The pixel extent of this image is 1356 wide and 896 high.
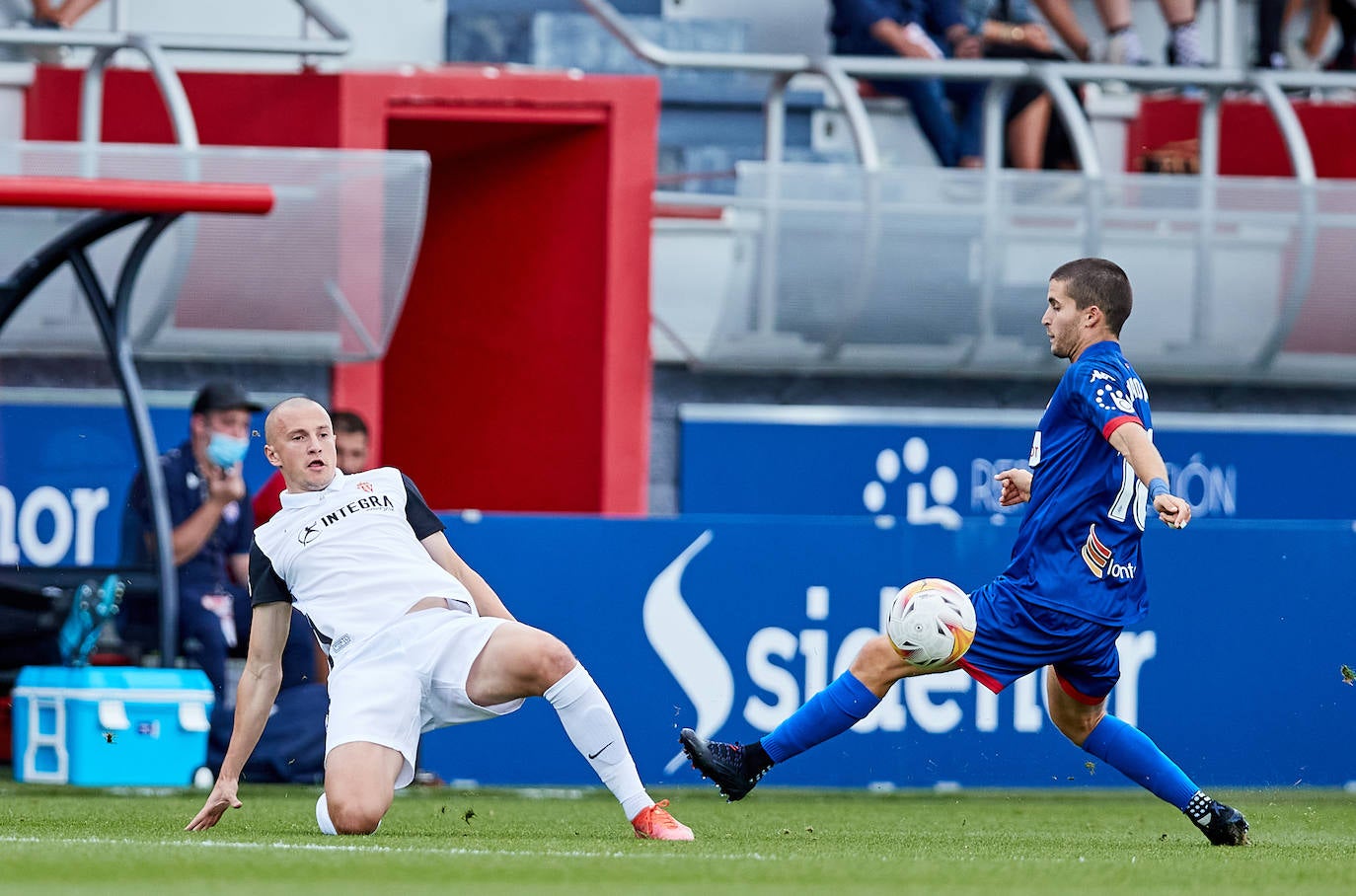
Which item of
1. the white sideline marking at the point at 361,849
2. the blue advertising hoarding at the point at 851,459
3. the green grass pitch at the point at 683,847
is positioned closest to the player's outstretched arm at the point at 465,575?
the green grass pitch at the point at 683,847

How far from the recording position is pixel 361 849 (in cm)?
573

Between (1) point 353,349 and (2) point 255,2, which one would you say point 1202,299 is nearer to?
(1) point 353,349

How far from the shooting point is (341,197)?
991 centimetres

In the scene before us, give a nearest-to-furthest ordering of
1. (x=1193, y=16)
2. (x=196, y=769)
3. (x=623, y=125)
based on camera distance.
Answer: (x=196, y=769)
(x=623, y=125)
(x=1193, y=16)

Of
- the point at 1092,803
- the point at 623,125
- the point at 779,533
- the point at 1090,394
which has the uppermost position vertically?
the point at 623,125

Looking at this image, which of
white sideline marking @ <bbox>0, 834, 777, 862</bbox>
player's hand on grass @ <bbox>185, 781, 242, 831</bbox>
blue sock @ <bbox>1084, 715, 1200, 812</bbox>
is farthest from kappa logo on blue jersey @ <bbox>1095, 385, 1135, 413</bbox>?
player's hand on grass @ <bbox>185, 781, 242, 831</bbox>

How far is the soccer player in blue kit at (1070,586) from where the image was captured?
6.12 m

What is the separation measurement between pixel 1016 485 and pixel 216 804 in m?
2.27

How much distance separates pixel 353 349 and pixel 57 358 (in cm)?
129

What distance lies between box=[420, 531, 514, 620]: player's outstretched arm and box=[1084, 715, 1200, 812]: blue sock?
5.33 ft

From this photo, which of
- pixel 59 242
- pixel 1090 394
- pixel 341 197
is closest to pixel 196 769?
pixel 59 242

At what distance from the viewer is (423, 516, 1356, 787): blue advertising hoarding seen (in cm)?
876

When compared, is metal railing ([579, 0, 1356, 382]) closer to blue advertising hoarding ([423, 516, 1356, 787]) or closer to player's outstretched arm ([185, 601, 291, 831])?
blue advertising hoarding ([423, 516, 1356, 787])

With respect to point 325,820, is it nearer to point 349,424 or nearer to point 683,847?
point 683,847
